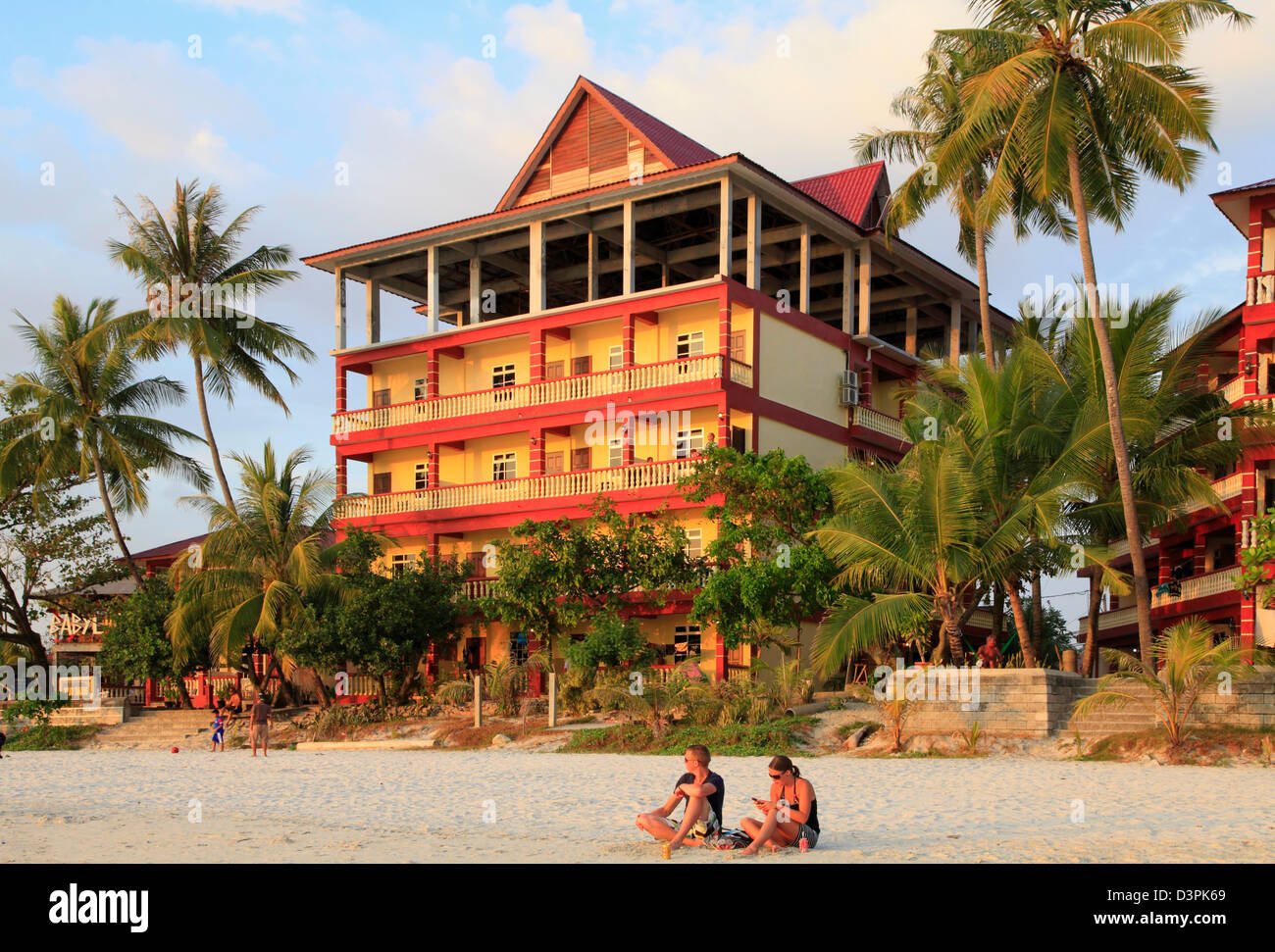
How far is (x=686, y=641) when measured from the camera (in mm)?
31453

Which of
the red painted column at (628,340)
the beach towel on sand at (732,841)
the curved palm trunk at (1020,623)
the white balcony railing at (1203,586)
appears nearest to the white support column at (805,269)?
the red painted column at (628,340)

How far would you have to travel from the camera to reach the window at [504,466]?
35625 mm

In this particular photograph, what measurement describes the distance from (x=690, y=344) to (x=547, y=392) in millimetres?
3807

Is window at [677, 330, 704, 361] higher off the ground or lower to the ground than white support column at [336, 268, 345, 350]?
lower

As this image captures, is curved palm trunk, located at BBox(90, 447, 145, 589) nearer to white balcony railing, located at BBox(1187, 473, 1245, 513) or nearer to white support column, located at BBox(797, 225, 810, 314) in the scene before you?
white support column, located at BBox(797, 225, 810, 314)

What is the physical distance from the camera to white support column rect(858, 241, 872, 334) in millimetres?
34719

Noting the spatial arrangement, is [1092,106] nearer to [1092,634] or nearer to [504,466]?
[1092,634]

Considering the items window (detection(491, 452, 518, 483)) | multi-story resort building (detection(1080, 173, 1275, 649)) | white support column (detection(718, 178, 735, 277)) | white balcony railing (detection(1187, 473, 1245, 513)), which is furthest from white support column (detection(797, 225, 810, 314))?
white balcony railing (detection(1187, 473, 1245, 513))

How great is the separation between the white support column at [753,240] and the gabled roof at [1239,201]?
32.1 ft

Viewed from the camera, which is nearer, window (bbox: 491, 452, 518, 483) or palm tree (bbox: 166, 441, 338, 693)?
palm tree (bbox: 166, 441, 338, 693)

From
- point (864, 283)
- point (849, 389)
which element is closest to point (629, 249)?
point (864, 283)

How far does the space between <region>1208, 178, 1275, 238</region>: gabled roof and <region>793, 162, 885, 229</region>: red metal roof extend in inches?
362

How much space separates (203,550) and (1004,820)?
2175 centimetres

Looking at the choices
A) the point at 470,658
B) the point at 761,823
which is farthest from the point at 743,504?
the point at 761,823
